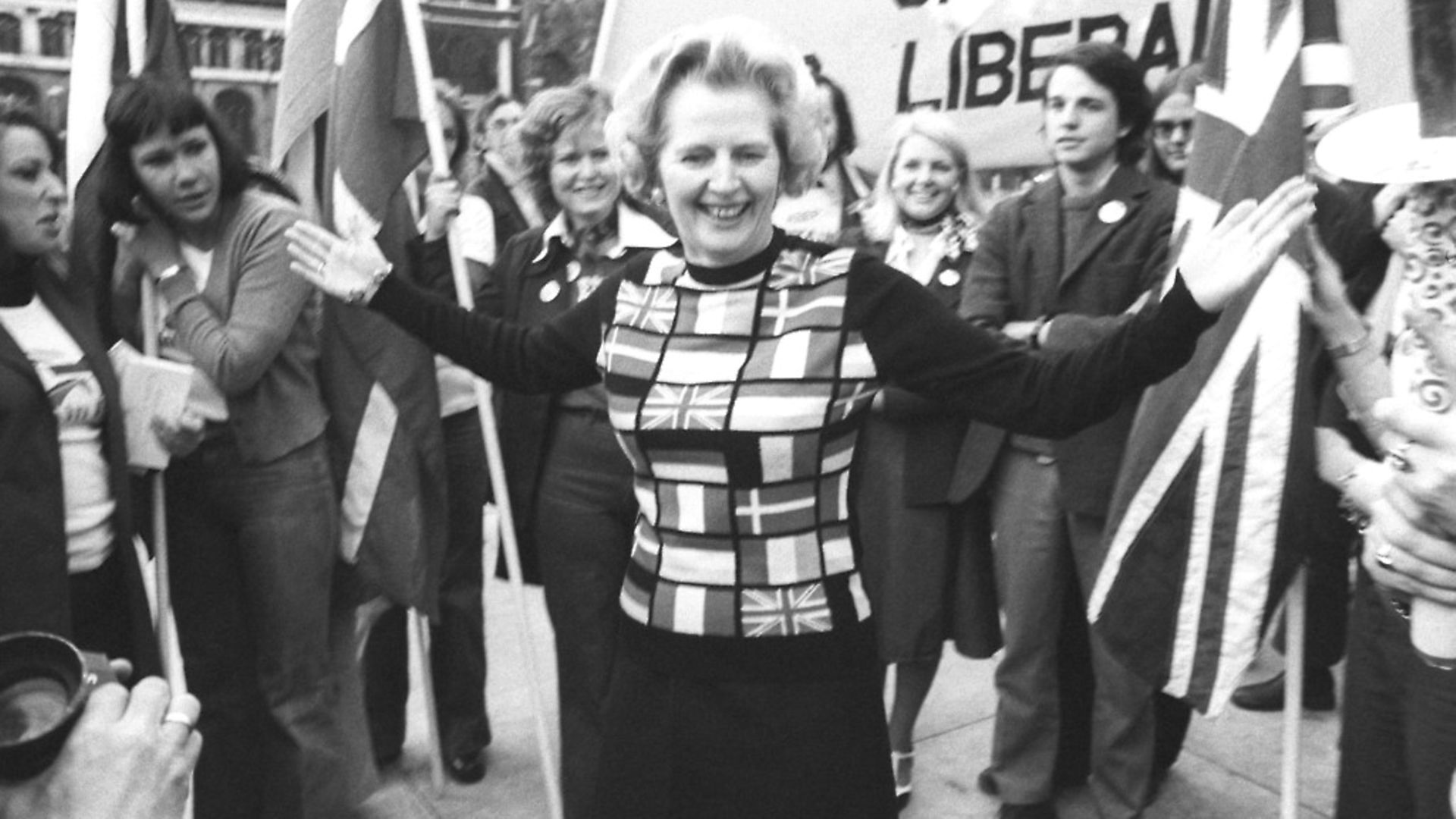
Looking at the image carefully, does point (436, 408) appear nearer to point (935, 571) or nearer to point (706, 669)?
point (935, 571)

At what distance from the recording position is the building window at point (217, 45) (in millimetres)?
29203

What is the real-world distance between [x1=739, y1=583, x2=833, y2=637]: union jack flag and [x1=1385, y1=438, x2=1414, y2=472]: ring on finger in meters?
0.84

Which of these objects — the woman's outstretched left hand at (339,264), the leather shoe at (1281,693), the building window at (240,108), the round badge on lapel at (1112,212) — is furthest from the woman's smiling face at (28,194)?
the building window at (240,108)

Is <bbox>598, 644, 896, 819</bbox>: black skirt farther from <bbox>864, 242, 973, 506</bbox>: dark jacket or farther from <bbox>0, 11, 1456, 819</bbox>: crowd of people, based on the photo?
<bbox>864, 242, 973, 506</bbox>: dark jacket

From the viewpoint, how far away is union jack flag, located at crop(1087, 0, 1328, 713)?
2.40 meters

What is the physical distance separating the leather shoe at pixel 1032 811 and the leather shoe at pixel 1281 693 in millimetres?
1068

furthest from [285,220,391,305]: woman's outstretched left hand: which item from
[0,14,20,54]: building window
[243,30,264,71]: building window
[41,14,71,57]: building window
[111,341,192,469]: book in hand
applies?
[0,14,20,54]: building window

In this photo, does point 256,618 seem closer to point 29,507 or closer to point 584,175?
point 29,507

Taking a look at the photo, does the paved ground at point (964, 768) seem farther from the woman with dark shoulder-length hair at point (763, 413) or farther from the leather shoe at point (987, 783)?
the woman with dark shoulder-length hair at point (763, 413)

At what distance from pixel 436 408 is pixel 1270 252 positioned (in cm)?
235

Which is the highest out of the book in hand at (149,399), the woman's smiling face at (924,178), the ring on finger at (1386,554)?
the woman's smiling face at (924,178)

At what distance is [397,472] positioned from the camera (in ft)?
11.2

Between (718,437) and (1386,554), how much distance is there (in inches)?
38.8

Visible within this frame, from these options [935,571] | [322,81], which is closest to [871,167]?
[935,571]
